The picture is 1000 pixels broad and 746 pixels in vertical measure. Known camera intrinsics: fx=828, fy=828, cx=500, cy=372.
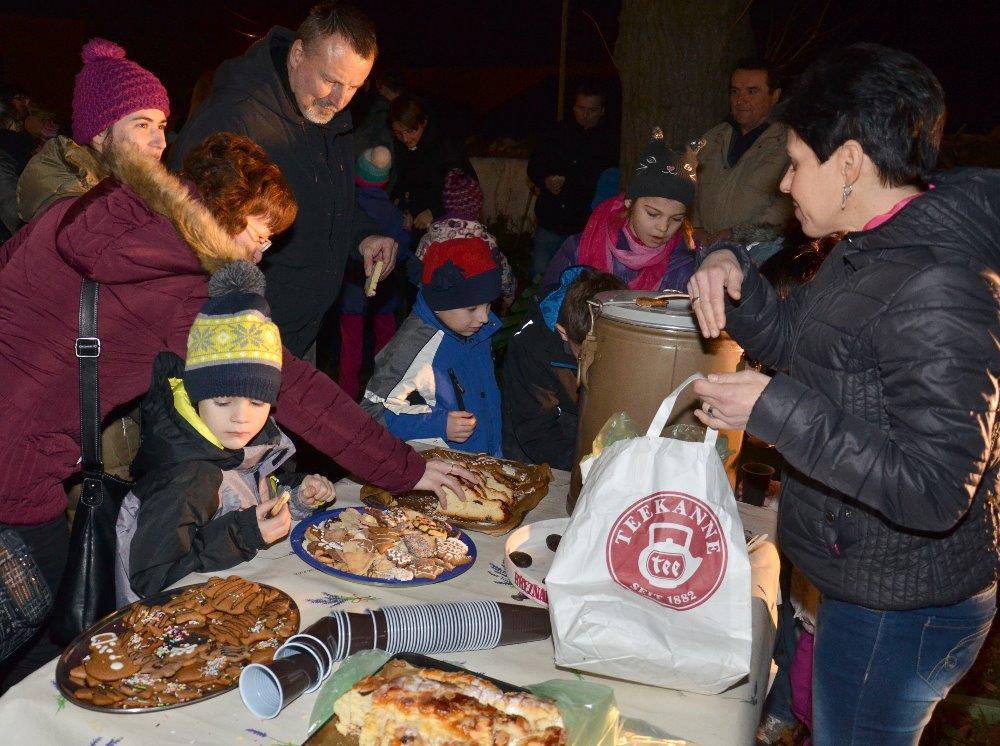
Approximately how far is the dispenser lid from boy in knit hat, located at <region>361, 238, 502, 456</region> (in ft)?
2.66

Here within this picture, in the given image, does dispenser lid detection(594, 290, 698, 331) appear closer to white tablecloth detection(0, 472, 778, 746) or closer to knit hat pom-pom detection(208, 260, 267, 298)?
white tablecloth detection(0, 472, 778, 746)

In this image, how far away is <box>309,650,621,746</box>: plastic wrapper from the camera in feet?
3.91

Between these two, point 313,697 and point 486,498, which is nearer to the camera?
point 313,697

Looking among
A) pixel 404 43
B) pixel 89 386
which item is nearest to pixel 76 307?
pixel 89 386

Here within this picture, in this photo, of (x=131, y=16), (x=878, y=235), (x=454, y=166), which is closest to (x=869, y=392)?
(x=878, y=235)

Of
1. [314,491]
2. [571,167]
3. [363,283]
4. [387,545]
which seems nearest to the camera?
[387,545]

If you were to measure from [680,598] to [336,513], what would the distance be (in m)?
0.88

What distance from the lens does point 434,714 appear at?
3.80 ft

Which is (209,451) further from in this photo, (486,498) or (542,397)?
(542,397)

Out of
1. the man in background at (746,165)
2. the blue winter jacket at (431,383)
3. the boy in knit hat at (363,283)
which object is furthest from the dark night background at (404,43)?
the blue winter jacket at (431,383)

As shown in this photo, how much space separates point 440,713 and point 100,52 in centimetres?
219

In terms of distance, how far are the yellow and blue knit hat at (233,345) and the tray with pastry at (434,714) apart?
77 cm

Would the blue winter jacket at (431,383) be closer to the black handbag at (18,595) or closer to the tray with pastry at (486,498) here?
the tray with pastry at (486,498)

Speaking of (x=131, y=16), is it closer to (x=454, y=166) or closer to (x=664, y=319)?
(x=454, y=166)
